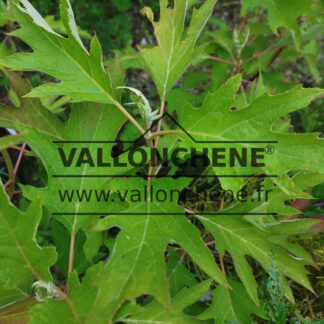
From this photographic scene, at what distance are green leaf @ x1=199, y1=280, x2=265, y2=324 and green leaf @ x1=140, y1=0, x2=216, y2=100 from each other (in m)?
0.56

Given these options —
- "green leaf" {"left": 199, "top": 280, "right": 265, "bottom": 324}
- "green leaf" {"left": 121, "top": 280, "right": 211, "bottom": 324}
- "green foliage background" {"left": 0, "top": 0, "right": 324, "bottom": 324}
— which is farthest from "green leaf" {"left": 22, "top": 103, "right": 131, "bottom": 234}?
"green leaf" {"left": 199, "top": 280, "right": 265, "bottom": 324}

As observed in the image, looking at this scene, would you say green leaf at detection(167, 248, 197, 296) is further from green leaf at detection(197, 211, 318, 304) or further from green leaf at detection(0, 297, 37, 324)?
green leaf at detection(0, 297, 37, 324)

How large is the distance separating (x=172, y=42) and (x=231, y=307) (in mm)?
695

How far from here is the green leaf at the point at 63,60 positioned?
0.74 meters

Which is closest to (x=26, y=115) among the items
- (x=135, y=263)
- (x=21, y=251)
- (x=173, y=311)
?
(x=21, y=251)

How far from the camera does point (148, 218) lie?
779 millimetres

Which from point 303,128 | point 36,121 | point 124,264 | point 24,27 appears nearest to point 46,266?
point 124,264

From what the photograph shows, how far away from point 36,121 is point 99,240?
35 centimetres

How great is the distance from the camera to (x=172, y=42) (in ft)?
2.62

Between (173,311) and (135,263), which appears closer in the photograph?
(135,263)

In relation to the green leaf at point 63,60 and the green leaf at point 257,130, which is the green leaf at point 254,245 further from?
the green leaf at point 63,60

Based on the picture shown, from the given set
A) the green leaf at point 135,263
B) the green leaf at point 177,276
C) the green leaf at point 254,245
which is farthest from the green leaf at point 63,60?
the green leaf at point 177,276

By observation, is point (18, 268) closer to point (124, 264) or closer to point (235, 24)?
point (124, 264)

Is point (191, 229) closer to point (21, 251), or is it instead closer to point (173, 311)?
point (173, 311)
